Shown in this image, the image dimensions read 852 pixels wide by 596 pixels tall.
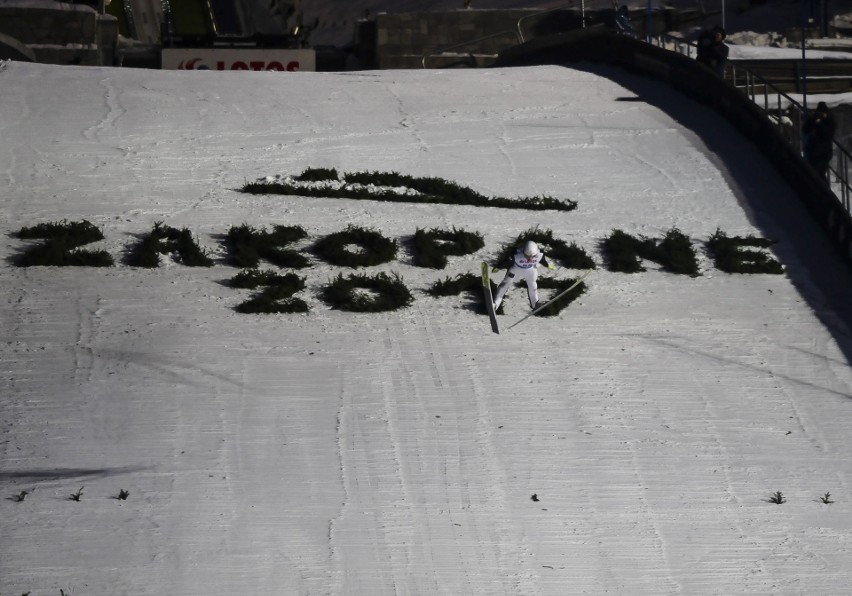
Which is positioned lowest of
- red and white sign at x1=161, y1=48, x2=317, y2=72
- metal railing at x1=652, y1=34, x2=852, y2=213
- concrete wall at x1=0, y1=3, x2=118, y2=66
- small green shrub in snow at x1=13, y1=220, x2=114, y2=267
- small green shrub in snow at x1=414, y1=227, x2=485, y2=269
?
small green shrub in snow at x1=414, y1=227, x2=485, y2=269

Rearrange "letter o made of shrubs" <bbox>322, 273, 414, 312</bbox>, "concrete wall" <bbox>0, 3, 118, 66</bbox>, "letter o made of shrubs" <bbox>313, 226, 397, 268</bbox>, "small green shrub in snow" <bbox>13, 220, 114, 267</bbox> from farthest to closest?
"concrete wall" <bbox>0, 3, 118, 66</bbox> < "letter o made of shrubs" <bbox>313, 226, 397, 268</bbox> < "small green shrub in snow" <bbox>13, 220, 114, 267</bbox> < "letter o made of shrubs" <bbox>322, 273, 414, 312</bbox>

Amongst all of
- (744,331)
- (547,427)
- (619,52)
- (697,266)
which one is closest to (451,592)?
(547,427)

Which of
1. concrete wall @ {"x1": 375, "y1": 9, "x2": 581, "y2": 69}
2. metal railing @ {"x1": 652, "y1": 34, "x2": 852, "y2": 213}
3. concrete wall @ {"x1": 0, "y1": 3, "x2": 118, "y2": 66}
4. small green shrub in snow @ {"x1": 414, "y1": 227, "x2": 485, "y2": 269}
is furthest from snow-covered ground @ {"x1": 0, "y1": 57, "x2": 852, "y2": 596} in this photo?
concrete wall @ {"x1": 375, "y1": 9, "x2": 581, "y2": 69}

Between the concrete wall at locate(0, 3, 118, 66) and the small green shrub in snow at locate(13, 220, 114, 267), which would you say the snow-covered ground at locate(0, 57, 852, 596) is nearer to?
the small green shrub in snow at locate(13, 220, 114, 267)

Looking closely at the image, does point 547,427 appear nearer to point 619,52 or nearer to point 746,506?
point 746,506

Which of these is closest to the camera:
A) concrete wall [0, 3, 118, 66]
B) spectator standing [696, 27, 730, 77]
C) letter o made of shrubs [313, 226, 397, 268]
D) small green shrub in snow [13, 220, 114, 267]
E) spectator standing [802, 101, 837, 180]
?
small green shrub in snow [13, 220, 114, 267]

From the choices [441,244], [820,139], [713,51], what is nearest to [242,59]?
[713,51]

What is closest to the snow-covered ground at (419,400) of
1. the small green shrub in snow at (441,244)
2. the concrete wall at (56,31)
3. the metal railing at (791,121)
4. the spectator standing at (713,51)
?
the small green shrub in snow at (441,244)
